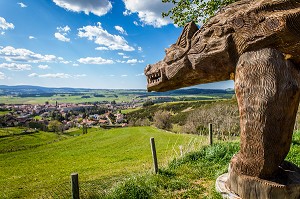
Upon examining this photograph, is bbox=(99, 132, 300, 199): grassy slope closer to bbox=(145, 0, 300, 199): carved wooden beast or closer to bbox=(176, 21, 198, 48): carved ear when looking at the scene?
bbox=(145, 0, 300, 199): carved wooden beast

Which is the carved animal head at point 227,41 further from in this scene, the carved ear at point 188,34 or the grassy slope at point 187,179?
the grassy slope at point 187,179

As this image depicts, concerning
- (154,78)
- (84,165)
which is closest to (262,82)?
(154,78)

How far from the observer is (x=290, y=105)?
3.65 meters

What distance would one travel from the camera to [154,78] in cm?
521

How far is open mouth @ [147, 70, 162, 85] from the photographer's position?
5022 mm

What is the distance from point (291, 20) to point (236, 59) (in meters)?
0.91

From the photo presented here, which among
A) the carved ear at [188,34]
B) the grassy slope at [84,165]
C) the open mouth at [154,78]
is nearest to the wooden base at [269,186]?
the open mouth at [154,78]

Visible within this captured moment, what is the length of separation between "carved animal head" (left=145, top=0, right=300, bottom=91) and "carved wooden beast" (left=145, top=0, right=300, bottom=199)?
0.01 metres

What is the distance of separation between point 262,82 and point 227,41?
883mm

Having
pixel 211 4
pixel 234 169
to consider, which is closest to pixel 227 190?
pixel 234 169

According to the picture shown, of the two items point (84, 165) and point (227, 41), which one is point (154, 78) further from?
point (84, 165)

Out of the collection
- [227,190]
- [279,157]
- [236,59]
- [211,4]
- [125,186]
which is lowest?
[125,186]

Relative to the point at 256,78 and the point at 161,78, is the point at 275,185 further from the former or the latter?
the point at 161,78

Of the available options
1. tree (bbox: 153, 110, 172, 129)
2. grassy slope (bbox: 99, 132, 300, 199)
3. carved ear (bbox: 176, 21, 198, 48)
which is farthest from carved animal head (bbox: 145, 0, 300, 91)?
tree (bbox: 153, 110, 172, 129)
